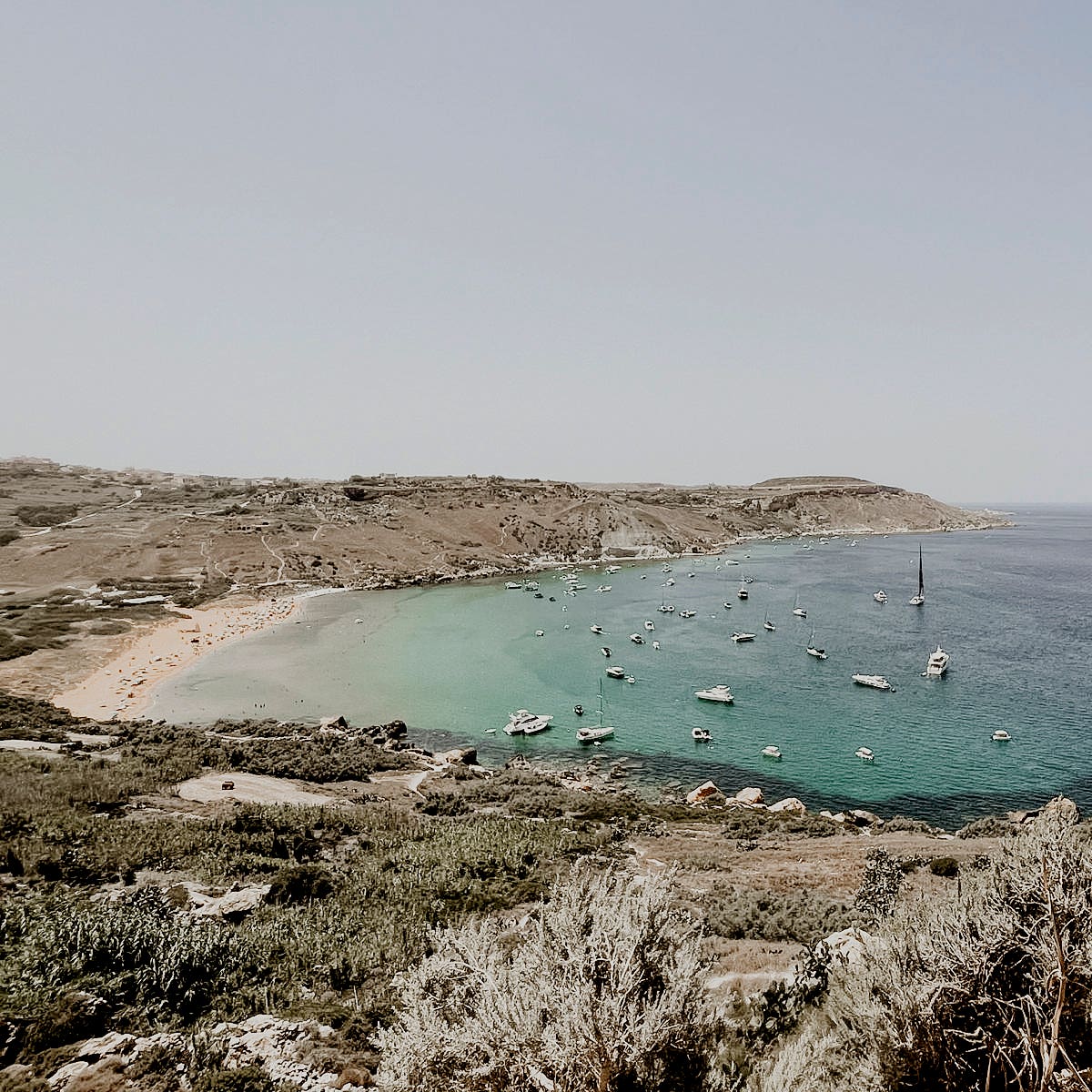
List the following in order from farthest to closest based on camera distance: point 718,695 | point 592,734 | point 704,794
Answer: point 718,695 < point 592,734 < point 704,794

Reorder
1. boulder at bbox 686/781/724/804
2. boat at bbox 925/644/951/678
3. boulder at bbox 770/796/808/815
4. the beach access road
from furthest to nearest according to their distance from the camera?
boat at bbox 925/644/951/678, boulder at bbox 686/781/724/804, boulder at bbox 770/796/808/815, the beach access road

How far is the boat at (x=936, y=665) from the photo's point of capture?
4906 cm

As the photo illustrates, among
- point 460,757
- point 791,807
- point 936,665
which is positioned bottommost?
point 460,757

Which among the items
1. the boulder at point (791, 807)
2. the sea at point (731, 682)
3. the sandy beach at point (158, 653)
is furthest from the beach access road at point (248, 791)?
the sandy beach at point (158, 653)

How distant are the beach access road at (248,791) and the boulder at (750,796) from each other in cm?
1773

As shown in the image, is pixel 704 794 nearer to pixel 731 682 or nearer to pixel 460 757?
pixel 460 757

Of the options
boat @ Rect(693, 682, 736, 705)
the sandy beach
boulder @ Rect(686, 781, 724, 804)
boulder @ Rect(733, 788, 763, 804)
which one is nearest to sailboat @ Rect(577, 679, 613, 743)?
boat @ Rect(693, 682, 736, 705)

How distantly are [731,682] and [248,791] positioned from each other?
118 feet

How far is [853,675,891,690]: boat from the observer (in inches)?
1823

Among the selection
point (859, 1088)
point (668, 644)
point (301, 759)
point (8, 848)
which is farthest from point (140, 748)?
point (668, 644)

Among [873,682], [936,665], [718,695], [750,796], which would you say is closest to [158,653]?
[718,695]

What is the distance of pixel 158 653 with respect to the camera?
54594 millimetres

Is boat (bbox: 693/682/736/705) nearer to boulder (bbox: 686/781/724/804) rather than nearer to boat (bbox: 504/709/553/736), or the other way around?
boat (bbox: 504/709/553/736)

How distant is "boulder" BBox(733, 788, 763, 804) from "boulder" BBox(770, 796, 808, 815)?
0.69 meters
